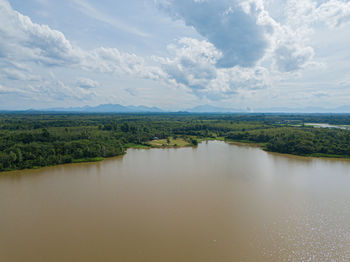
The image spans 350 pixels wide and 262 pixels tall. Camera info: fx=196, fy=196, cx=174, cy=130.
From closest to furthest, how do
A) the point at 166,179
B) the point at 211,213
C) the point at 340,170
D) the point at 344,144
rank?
1. the point at 211,213
2. the point at 166,179
3. the point at 340,170
4. the point at 344,144

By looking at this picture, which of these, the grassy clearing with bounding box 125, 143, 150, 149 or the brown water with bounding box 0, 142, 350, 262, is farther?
the grassy clearing with bounding box 125, 143, 150, 149

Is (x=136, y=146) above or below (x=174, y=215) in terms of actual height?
below

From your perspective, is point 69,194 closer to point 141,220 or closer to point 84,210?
point 84,210

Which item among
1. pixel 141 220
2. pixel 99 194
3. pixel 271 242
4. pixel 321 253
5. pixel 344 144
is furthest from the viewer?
pixel 344 144

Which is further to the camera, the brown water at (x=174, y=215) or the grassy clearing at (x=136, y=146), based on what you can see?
the grassy clearing at (x=136, y=146)

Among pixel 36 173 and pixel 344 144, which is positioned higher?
pixel 344 144

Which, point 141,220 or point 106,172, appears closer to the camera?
point 141,220

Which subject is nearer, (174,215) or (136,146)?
(174,215)

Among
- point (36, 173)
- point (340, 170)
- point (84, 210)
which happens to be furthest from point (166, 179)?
point (340, 170)
